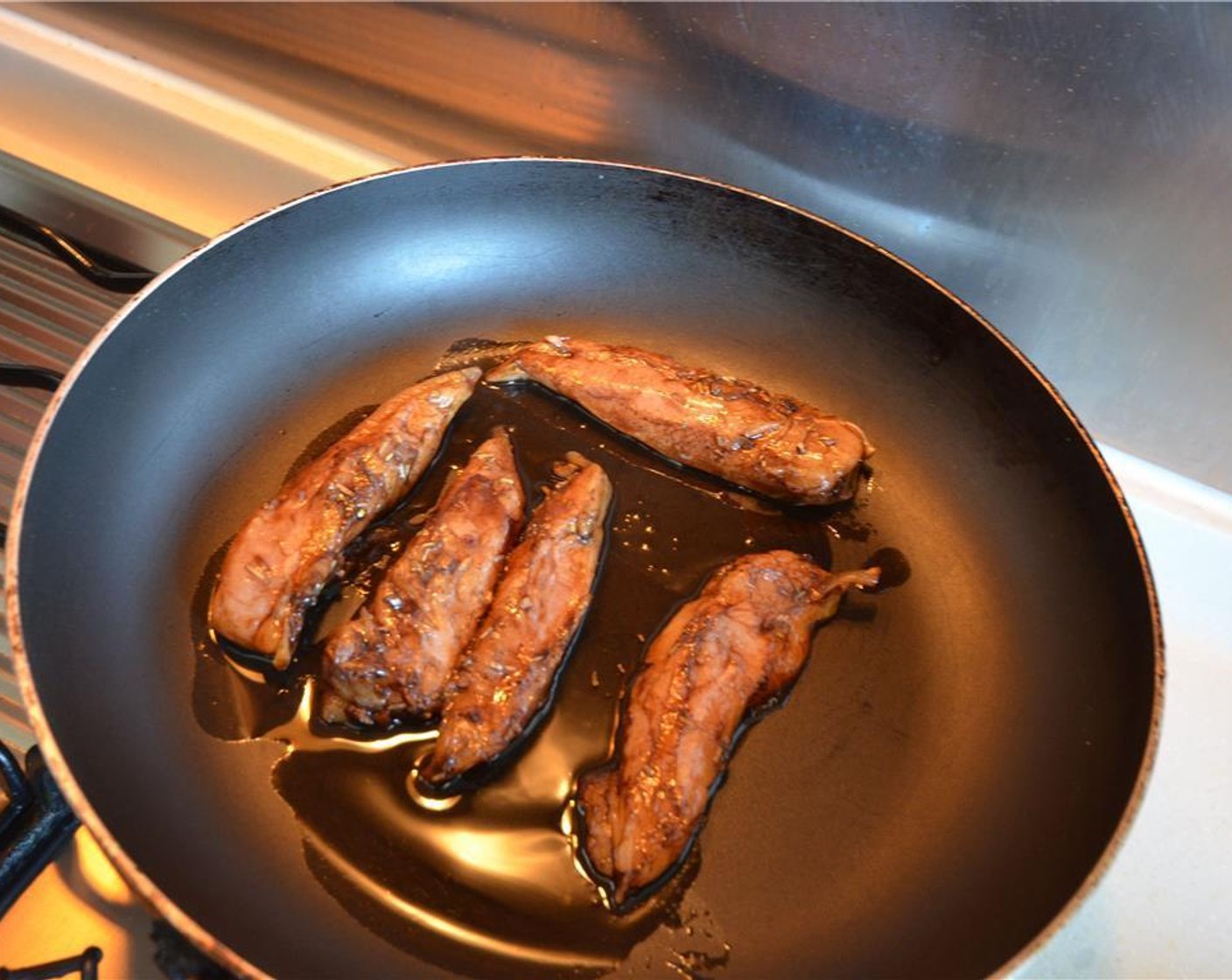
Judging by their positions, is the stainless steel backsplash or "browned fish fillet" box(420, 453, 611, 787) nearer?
"browned fish fillet" box(420, 453, 611, 787)

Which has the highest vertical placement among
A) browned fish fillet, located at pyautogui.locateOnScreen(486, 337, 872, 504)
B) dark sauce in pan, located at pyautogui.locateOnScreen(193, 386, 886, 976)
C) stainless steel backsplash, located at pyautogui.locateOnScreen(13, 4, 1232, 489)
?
stainless steel backsplash, located at pyautogui.locateOnScreen(13, 4, 1232, 489)

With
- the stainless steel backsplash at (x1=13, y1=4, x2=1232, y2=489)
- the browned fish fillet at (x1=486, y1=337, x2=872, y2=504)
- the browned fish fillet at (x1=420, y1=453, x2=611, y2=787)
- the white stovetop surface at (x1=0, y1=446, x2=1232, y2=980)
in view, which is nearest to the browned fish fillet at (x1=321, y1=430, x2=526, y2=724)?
the browned fish fillet at (x1=420, y1=453, x2=611, y2=787)

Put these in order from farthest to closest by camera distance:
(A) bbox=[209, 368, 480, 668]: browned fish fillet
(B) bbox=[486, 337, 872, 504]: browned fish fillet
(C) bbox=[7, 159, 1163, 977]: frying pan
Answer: (B) bbox=[486, 337, 872, 504]: browned fish fillet
(A) bbox=[209, 368, 480, 668]: browned fish fillet
(C) bbox=[7, 159, 1163, 977]: frying pan

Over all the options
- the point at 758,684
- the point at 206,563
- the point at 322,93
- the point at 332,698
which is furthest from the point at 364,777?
the point at 322,93

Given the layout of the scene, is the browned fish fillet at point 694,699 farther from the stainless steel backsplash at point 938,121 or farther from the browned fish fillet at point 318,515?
the stainless steel backsplash at point 938,121

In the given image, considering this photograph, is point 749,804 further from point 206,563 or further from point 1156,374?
point 1156,374

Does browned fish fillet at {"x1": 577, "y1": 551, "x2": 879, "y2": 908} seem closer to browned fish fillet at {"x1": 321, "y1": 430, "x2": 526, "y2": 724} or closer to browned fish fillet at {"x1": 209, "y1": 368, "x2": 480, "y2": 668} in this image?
browned fish fillet at {"x1": 321, "y1": 430, "x2": 526, "y2": 724}
